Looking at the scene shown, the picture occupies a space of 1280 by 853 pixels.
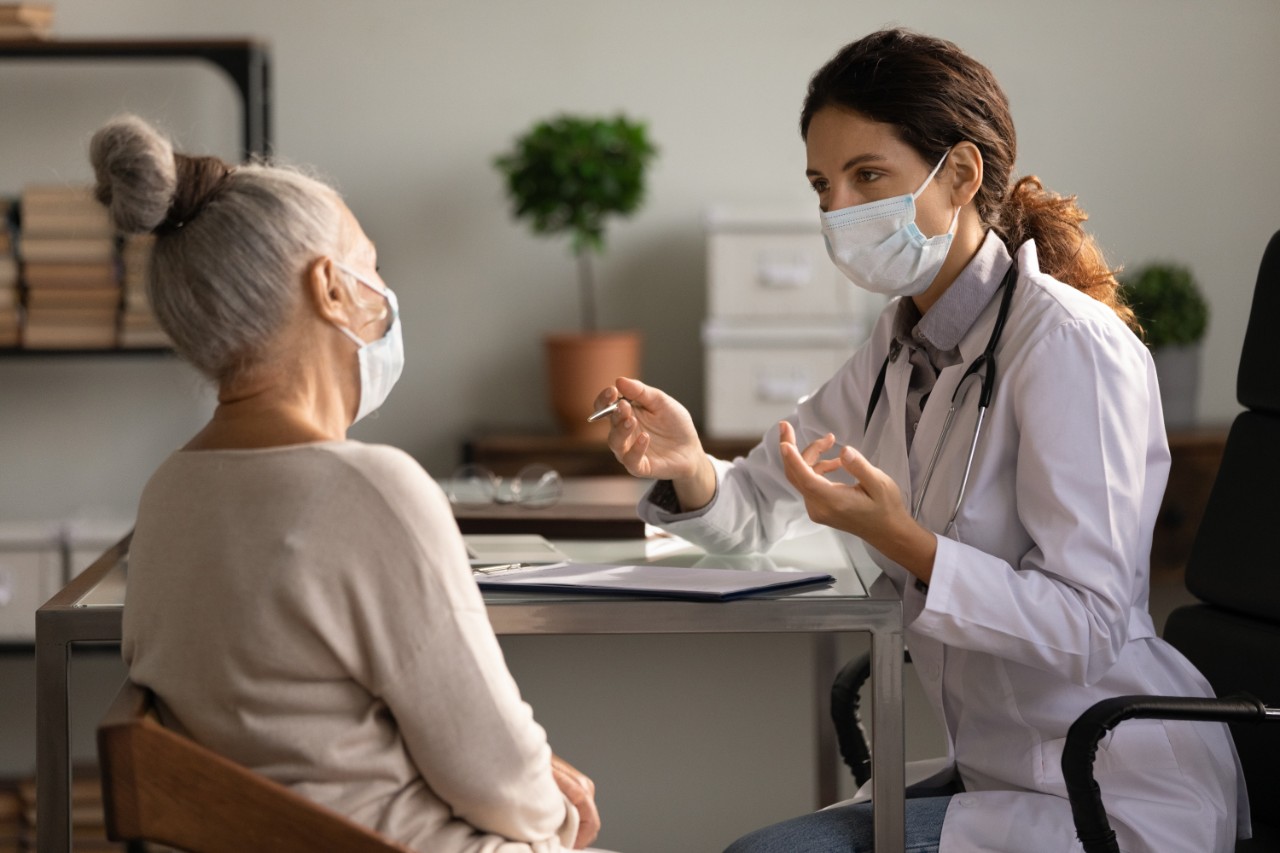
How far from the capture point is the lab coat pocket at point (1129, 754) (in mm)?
1326

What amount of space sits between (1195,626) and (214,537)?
3.67 ft

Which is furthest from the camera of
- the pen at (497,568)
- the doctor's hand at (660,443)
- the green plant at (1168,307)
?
the green plant at (1168,307)

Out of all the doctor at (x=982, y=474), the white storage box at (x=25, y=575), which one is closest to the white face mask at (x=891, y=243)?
the doctor at (x=982, y=474)

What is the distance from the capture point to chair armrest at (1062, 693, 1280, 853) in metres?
1.18

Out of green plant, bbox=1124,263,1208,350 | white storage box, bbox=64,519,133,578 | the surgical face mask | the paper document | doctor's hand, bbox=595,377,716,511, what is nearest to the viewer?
the surgical face mask

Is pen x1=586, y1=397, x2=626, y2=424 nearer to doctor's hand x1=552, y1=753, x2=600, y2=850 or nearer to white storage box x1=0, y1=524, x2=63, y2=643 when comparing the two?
doctor's hand x1=552, y1=753, x2=600, y2=850

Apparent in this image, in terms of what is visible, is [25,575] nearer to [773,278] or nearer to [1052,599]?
[773,278]

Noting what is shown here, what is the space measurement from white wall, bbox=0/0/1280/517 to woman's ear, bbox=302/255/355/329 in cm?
223

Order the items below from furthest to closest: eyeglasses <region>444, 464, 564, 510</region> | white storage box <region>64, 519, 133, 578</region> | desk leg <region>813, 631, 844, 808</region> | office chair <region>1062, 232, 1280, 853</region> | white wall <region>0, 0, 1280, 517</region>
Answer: white wall <region>0, 0, 1280, 517</region>
white storage box <region>64, 519, 133, 578</region>
desk leg <region>813, 631, 844, 808</region>
eyeglasses <region>444, 464, 564, 510</region>
office chair <region>1062, 232, 1280, 853</region>

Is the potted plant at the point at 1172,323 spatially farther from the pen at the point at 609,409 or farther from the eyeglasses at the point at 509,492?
the pen at the point at 609,409

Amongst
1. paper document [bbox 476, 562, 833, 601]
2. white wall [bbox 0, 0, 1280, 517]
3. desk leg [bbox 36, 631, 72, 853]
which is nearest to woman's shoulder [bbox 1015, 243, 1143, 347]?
paper document [bbox 476, 562, 833, 601]

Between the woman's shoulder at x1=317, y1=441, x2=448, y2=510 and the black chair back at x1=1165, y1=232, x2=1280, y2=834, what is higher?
the woman's shoulder at x1=317, y1=441, x2=448, y2=510

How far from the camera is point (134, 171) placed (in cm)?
100

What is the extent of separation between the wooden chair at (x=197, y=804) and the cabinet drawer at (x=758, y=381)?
84.4 inches
